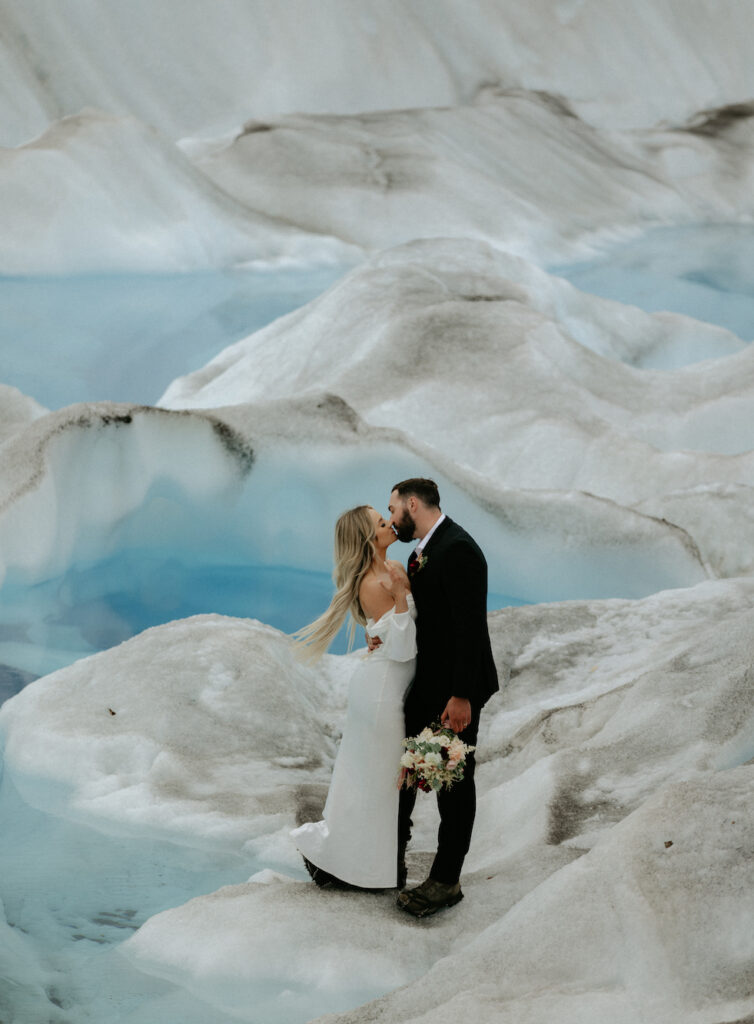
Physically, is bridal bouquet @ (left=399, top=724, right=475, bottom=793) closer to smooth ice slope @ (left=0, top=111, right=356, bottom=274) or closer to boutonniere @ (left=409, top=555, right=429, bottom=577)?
boutonniere @ (left=409, top=555, right=429, bottom=577)

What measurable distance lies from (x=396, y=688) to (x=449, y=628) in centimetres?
23

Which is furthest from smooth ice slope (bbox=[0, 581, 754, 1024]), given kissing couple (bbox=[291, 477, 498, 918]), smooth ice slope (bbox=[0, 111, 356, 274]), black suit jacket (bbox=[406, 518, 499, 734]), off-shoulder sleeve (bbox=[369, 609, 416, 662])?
smooth ice slope (bbox=[0, 111, 356, 274])

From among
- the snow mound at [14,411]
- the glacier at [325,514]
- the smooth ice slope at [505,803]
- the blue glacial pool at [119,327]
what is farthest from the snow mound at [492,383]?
the smooth ice slope at [505,803]

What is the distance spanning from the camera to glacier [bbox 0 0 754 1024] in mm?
2734

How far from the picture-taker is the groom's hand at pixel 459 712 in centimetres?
292

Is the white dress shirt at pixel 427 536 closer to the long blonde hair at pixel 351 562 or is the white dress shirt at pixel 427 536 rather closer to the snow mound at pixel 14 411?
the long blonde hair at pixel 351 562

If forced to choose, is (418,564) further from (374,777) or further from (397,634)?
(374,777)

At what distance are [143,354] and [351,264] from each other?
3.79 metres

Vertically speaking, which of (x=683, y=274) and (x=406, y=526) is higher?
(x=406, y=526)

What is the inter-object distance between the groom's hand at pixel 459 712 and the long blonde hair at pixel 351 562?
1.15ft

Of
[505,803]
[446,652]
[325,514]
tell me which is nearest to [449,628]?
[446,652]

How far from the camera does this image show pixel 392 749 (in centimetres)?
309

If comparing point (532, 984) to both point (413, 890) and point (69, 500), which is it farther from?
point (69, 500)

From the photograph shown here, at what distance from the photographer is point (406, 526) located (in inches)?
122
